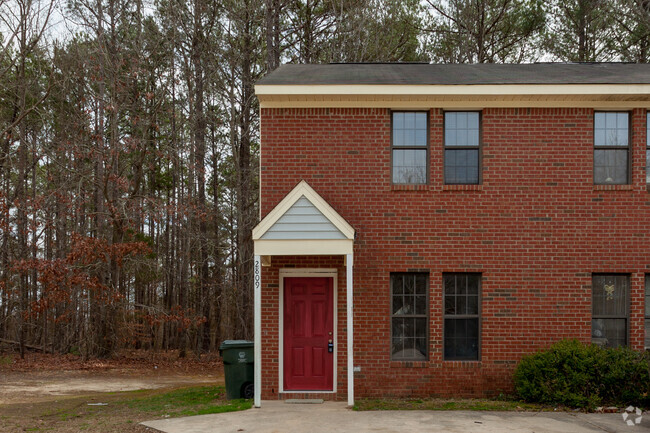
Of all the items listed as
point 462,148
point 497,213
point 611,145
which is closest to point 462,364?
point 497,213

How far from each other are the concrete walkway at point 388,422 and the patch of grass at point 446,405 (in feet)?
1.02

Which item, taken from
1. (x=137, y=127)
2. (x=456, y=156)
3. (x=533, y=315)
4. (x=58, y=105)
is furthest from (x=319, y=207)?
(x=58, y=105)

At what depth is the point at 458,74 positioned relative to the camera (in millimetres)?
12320

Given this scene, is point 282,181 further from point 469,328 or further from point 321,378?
point 469,328

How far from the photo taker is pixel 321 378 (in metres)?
11.2

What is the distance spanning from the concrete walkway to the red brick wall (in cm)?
184

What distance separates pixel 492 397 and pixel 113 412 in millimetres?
6789

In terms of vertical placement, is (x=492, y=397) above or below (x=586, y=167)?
below

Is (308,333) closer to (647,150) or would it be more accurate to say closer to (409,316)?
(409,316)

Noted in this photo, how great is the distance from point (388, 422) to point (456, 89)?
5.96 m

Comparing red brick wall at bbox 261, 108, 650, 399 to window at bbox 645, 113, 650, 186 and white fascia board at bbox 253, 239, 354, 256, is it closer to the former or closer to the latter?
window at bbox 645, 113, 650, 186

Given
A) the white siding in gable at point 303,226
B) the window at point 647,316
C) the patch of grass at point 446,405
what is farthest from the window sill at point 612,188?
the white siding in gable at point 303,226

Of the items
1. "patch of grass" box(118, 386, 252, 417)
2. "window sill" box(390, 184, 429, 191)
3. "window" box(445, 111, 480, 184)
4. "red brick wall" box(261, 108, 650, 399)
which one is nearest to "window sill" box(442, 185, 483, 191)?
"red brick wall" box(261, 108, 650, 399)

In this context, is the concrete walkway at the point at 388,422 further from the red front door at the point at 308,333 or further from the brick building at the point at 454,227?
the brick building at the point at 454,227
